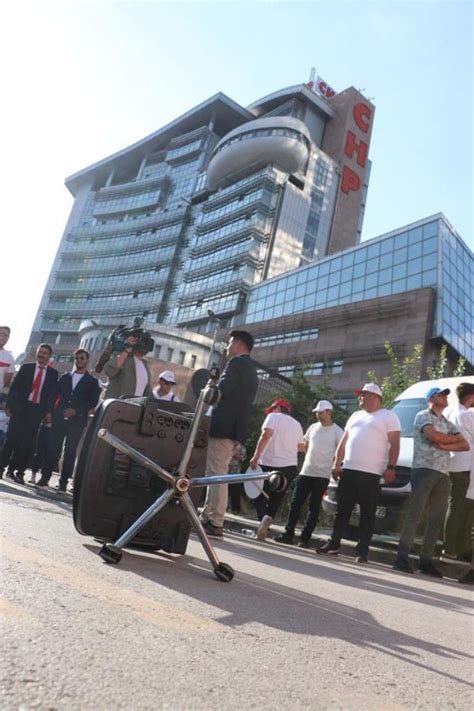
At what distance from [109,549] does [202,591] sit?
508mm

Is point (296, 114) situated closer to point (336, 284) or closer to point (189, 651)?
point (336, 284)

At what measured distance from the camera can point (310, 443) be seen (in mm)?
7102

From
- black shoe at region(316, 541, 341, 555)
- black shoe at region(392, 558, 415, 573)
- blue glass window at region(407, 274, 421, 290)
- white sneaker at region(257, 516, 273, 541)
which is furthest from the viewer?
blue glass window at region(407, 274, 421, 290)

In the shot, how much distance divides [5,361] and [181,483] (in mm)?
5216

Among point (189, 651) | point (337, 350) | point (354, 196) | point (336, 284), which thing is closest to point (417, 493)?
point (189, 651)

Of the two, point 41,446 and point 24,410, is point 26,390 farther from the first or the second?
point 41,446

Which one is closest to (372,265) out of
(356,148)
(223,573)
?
(223,573)

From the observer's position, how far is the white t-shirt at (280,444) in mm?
7184

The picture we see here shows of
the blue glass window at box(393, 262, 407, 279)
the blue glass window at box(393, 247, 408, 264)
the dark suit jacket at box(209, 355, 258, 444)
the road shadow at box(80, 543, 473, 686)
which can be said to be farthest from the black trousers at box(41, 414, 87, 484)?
the blue glass window at box(393, 247, 408, 264)

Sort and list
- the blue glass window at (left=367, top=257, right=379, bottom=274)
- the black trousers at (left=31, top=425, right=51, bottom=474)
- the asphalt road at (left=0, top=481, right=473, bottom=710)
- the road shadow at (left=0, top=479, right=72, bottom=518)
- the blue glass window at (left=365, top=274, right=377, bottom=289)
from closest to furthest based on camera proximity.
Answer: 1. the asphalt road at (left=0, top=481, right=473, bottom=710)
2. the road shadow at (left=0, top=479, right=72, bottom=518)
3. the black trousers at (left=31, top=425, right=51, bottom=474)
4. the blue glass window at (left=365, top=274, right=377, bottom=289)
5. the blue glass window at (left=367, top=257, right=379, bottom=274)

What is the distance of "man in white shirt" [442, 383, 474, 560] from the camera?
6000 mm

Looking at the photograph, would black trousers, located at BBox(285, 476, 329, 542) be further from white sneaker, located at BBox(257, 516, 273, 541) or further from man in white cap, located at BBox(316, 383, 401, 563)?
man in white cap, located at BBox(316, 383, 401, 563)

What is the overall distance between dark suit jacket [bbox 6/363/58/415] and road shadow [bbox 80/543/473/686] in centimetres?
420

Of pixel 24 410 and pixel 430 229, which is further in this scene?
pixel 430 229
